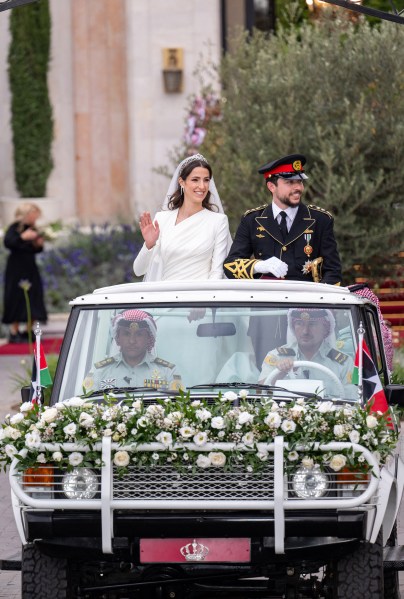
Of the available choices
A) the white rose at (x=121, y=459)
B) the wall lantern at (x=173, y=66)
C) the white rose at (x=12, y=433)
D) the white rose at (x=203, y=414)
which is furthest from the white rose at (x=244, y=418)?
the wall lantern at (x=173, y=66)

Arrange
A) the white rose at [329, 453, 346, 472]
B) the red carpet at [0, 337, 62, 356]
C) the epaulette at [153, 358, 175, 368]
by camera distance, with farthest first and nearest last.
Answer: the red carpet at [0, 337, 62, 356] < the epaulette at [153, 358, 175, 368] < the white rose at [329, 453, 346, 472]

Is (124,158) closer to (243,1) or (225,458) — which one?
(243,1)

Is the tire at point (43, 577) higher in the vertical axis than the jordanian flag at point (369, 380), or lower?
lower

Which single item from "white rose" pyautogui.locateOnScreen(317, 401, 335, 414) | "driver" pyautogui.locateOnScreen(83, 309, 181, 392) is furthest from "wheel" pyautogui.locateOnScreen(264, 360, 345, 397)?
"white rose" pyautogui.locateOnScreen(317, 401, 335, 414)

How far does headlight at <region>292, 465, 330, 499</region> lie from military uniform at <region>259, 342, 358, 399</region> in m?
0.68

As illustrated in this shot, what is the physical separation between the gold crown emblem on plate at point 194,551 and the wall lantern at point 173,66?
17.6 meters

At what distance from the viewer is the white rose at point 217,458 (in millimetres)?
5969

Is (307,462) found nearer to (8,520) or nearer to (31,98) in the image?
(8,520)

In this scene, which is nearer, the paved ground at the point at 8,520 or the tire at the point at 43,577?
the tire at the point at 43,577

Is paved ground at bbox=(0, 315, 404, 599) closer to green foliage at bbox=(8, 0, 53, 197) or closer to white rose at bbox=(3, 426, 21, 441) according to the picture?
white rose at bbox=(3, 426, 21, 441)

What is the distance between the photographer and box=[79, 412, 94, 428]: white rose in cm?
607

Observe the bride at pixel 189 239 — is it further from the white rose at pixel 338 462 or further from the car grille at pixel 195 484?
the white rose at pixel 338 462

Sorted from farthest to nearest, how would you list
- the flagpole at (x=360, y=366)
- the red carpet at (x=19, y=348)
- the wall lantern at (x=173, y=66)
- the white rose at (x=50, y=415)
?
the wall lantern at (x=173, y=66), the red carpet at (x=19, y=348), the flagpole at (x=360, y=366), the white rose at (x=50, y=415)

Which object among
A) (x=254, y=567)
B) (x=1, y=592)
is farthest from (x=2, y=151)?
(x=254, y=567)
